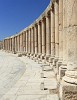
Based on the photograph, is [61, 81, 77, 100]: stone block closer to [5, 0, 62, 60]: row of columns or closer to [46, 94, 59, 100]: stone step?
[46, 94, 59, 100]: stone step

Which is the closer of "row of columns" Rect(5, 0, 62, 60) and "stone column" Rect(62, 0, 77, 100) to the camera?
"stone column" Rect(62, 0, 77, 100)

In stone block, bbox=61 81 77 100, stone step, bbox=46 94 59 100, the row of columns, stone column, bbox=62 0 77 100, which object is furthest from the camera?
the row of columns

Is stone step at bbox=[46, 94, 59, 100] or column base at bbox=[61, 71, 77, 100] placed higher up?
column base at bbox=[61, 71, 77, 100]

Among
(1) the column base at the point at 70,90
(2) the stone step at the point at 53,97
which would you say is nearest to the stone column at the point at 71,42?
(1) the column base at the point at 70,90

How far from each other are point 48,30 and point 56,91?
14.0 m

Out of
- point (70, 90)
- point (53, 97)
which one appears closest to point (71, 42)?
point (70, 90)

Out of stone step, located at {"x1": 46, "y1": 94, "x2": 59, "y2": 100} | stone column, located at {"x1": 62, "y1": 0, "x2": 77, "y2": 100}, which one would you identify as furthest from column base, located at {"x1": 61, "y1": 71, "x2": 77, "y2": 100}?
stone step, located at {"x1": 46, "y1": 94, "x2": 59, "y2": 100}

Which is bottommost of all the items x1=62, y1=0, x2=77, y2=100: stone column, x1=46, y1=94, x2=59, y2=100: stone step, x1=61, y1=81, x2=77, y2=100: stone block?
x1=46, y1=94, x2=59, y2=100: stone step

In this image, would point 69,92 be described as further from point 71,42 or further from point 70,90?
point 71,42

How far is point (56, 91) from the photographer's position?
389 inches

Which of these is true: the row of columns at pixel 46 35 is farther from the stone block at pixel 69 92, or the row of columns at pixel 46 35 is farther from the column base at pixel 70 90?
the stone block at pixel 69 92

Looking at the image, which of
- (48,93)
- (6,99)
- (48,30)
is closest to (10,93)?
(6,99)

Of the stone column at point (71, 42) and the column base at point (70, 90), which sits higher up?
the stone column at point (71, 42)

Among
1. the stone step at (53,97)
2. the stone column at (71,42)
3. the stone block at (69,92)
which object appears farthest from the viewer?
the stone step at (53,97)
